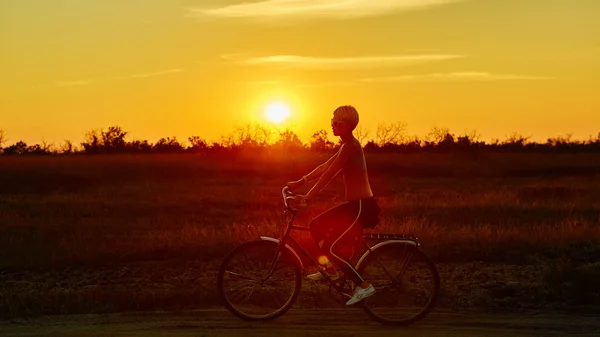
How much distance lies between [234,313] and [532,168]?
1755 inches

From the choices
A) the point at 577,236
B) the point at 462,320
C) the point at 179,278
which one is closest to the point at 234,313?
the point at 462,320

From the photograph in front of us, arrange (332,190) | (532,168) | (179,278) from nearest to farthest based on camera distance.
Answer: (179,278) < (332,190) < (532,168)

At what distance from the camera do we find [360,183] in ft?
25.9

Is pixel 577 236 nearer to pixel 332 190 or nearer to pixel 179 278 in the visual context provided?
pixel 179 278

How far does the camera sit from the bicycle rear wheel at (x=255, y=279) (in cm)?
827

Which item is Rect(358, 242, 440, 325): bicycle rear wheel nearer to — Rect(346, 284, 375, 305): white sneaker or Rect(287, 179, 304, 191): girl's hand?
Rect(346, 284, 375, 305): white sneaker

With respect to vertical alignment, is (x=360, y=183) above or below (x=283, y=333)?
above

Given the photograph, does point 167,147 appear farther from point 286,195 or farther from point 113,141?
point 286,195

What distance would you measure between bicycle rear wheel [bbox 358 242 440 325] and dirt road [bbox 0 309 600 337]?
0.47 ft

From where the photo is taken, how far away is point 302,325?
804cm

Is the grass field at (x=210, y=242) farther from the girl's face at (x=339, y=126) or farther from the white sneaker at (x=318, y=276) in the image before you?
the girl's face at (x=339, y=126)

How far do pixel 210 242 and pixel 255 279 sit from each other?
5.08 meters

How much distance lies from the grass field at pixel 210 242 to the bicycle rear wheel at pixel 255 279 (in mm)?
1176

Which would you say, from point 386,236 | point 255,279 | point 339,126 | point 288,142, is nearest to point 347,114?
point 339,126
